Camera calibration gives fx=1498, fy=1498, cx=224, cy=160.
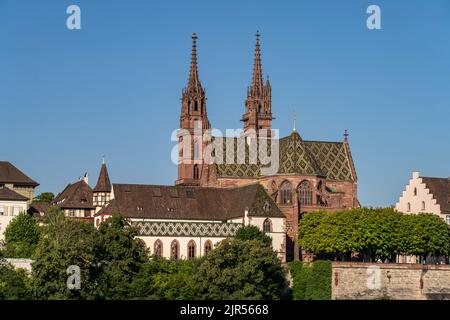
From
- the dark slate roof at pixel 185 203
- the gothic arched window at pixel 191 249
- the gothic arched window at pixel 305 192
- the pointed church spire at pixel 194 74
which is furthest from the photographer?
the pointed church spire at pixel 194 74

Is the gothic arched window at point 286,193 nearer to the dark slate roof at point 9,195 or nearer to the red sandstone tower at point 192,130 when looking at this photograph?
the red sandstone tower at point 192,130

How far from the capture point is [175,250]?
461 ft

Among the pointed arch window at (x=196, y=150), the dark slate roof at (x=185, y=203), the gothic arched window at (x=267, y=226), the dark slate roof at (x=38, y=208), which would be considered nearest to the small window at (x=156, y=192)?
the dark slate roof at (x=185, y=203)

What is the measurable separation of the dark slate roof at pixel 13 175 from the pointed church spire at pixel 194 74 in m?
22.9

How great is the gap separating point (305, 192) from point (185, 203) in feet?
43.2

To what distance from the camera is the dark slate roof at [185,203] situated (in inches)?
5630

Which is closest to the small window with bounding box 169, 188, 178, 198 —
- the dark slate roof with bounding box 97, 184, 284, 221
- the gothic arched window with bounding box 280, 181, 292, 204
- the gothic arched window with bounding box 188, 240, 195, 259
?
the dark slate roof with bounding box 97, 184, 284, 221

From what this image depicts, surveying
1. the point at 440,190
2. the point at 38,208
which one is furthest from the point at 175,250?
the point at 440,190

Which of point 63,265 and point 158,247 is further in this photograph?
point 158,247

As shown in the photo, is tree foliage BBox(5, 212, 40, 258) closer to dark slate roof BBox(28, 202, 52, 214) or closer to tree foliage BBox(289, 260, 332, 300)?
dark slate roof BBox(28, 202, 52, 214)

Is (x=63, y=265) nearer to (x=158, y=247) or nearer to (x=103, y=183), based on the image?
(x=158, y=247)

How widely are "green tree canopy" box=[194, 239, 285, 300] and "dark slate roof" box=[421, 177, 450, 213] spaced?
35.7m

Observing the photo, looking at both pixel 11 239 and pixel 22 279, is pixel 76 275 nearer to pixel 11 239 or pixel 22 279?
pixel 22 279

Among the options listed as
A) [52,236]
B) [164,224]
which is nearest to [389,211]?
[164,224]
